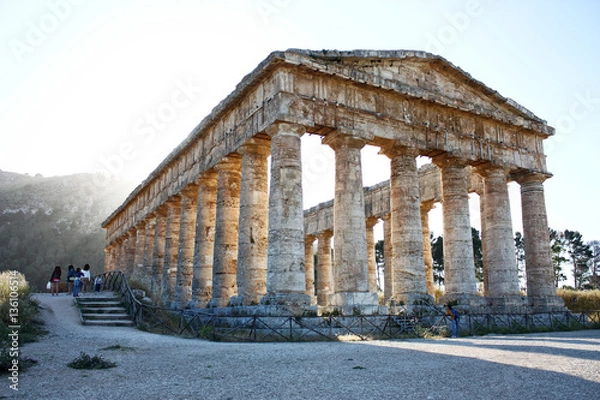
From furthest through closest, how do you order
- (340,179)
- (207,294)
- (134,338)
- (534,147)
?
1. (534,147)
2. (207,294)
3. (340,179)
4. (134,338)

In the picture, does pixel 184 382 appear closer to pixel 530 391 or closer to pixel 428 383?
pixel 428 383

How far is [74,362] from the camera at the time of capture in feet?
28.6

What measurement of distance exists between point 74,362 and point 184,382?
283 cm

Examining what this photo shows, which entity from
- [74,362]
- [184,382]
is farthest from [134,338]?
[184,382]

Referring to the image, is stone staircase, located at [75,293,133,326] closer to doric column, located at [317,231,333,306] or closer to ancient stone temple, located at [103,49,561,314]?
ancient stone temple, located at [103,49,561,314]

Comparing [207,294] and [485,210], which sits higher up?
[485,210]

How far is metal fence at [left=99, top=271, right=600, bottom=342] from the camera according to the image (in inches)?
571

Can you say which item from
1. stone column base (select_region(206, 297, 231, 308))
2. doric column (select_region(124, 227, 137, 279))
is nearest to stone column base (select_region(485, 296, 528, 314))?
stone column base (select_region(206, 297, 231, 308))

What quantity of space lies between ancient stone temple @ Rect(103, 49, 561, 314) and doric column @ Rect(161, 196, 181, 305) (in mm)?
117

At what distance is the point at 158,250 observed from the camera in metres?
30.0

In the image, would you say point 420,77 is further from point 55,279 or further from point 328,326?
point 55,279

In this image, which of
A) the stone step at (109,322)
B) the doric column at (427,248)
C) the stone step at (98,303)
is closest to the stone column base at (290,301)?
the stone step at (109,322)

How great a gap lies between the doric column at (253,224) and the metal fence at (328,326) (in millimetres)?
1671

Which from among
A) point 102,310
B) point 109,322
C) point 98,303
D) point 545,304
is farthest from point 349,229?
point 98,303
